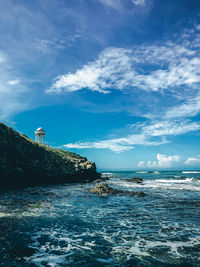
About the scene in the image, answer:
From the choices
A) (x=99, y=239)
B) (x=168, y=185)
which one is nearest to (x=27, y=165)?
(x=99, y=239)

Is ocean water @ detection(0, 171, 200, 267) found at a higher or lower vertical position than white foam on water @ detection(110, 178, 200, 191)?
higher

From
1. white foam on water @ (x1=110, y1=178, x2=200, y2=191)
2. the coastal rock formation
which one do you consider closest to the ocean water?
the coastal rock formation

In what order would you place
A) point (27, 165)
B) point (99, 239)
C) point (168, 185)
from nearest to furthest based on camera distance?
point (99, 239), point (27, 165), point (168, 185)

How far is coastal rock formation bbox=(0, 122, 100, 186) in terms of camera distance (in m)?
31.8

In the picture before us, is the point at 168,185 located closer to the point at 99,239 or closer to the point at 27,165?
the point at 27,165

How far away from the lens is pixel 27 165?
36375 mm

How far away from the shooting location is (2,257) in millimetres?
6770

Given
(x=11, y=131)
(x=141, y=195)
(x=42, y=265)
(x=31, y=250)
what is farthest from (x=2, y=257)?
(x=11, y=131)

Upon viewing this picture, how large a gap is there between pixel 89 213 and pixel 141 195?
11719 mm

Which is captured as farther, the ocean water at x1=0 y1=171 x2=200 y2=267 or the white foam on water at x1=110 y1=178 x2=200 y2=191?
the white foam on water at x1=110 y1=178 x2=200 y2=191

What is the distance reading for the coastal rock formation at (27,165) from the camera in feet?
104

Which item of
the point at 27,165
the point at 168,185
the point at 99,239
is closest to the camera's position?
the point at 99,239

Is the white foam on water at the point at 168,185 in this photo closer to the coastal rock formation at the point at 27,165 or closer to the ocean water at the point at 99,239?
the coastal rock formation at the point at 27,165

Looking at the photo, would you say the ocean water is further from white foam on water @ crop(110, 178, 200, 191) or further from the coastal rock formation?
white foam on water @ crop(110, 178, 200, 191)
